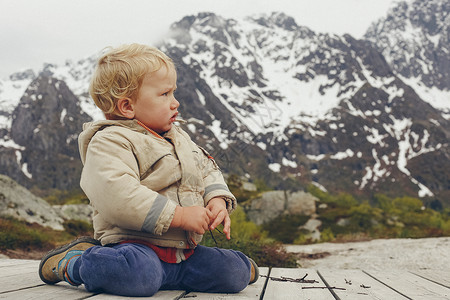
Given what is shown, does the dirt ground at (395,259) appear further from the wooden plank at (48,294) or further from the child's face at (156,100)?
the wooden plank at (48,294)

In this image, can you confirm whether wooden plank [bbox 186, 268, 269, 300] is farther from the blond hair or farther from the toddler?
the blond hair

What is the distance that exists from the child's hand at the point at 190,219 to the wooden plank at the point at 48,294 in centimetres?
57

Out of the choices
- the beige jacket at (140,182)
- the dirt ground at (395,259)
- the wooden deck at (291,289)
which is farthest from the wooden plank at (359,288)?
the dirt ground at (395,259)

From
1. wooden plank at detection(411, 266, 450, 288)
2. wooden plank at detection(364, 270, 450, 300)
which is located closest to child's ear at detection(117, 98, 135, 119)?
wooden plank at detection(364, 270, 450, 300)

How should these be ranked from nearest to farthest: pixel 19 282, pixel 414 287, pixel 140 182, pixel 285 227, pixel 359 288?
pixel 140 182
pixel 19 282
pixel 359 288
pixel 414 287
pixel 285 227

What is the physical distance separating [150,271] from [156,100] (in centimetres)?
98

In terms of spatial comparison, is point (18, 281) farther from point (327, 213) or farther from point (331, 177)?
point (331, 177)

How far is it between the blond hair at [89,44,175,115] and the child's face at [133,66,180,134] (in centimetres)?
4

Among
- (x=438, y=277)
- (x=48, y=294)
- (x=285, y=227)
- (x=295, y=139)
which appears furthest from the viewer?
(x=295, y=139)

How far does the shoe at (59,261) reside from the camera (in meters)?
2.50

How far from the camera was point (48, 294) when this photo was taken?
2.08m

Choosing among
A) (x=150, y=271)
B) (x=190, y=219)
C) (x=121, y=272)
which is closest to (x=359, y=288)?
(x=190, y=219)

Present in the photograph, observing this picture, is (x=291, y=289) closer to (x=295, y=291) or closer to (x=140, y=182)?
(x=295, y=291)

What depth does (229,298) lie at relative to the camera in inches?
86.7
